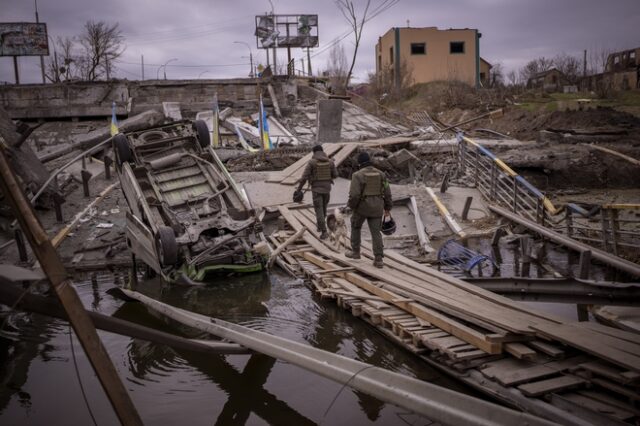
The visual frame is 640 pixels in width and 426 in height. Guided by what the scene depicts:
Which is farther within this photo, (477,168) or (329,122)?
(329,122)

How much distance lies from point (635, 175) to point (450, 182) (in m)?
6.54

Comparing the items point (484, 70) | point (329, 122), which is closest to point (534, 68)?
point (484, 70)

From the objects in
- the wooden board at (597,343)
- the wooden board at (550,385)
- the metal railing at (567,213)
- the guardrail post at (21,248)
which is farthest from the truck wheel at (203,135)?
the wooden board at (550,385)

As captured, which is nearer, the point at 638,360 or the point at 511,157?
the point at 638,360

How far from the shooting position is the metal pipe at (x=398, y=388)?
10.1ft

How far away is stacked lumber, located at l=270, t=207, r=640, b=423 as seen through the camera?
411cm

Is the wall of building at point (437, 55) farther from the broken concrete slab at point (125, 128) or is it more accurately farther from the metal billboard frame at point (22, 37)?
the metal billboard frame at point (22, 37)

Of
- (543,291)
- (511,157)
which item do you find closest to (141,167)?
(543,291)

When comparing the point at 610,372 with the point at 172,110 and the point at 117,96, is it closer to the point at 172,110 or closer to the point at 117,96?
the point at 172,110

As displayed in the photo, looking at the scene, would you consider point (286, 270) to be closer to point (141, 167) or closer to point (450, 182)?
point (141, 167)

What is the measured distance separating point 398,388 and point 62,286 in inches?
87.1

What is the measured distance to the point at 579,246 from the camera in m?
7.59

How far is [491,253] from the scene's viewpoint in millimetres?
9656

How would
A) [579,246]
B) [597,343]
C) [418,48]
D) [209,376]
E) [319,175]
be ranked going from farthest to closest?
[418,48]
[319,175]
[579,246]
[209,376]
[597,343]
